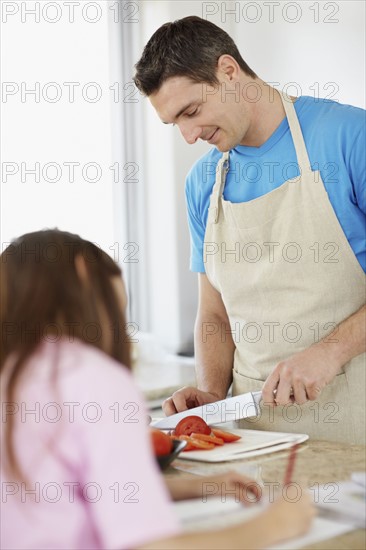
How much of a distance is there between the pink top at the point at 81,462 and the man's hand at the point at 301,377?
816 millimetres

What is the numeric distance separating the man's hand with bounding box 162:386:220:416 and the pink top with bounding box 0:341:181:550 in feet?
3.06

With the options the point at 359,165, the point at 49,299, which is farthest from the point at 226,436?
the point at 49,299

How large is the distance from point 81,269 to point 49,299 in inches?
2.3

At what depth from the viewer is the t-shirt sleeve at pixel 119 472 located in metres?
0.82

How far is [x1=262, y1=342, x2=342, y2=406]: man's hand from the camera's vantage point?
1.67m

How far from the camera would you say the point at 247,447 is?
1524mm

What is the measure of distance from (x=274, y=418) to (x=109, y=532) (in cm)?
111

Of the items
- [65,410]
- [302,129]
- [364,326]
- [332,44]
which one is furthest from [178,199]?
[65,410]

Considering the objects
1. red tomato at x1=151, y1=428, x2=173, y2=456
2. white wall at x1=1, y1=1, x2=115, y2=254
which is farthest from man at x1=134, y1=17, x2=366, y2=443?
white wall at x1=1, y1=1, x2=115, y2=254

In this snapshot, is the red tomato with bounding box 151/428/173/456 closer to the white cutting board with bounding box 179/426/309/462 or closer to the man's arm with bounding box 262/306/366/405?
the white cutting board with bounding box 179/426/309/462

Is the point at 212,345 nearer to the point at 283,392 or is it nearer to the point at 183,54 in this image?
the point at 283,392

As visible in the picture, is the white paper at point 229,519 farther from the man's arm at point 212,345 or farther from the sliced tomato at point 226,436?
the man's arm at point 212,345

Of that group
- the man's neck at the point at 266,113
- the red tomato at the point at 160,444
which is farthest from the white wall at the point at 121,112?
the red tomato at the point at 160,444

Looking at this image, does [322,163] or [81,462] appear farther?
[322,163]
